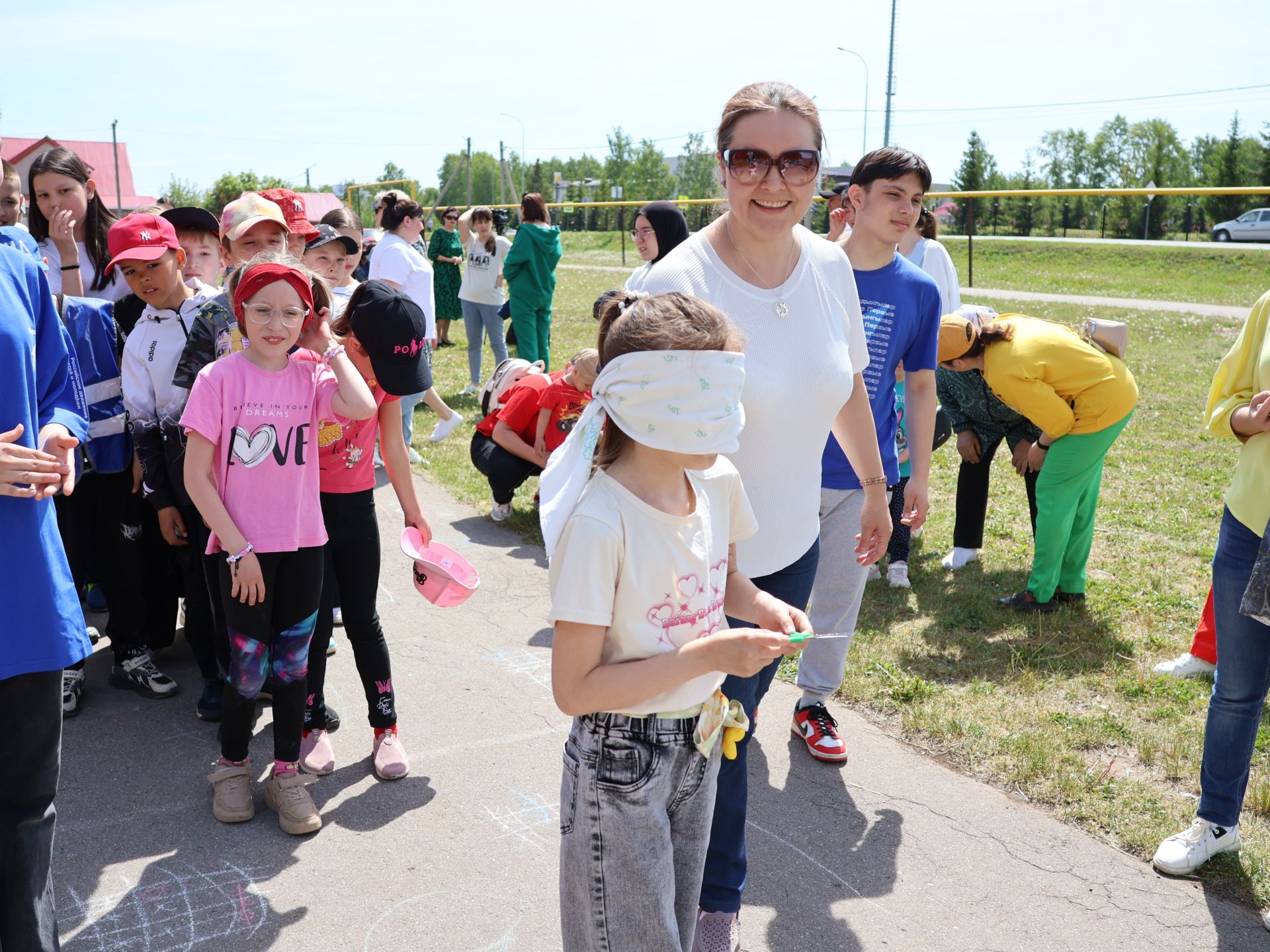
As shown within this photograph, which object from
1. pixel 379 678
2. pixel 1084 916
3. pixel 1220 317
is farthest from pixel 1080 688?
pixel 1220 317

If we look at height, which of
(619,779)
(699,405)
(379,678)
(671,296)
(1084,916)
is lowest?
(1084,916)

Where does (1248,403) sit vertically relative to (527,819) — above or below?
above

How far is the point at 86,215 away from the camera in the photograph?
4523mm

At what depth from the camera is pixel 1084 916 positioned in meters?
2.88

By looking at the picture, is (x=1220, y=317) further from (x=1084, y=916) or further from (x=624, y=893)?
(x=624, y=893)

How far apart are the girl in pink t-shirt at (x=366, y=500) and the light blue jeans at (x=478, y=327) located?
24.7 feet

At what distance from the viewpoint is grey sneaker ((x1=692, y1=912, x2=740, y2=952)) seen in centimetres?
260

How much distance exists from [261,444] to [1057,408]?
12.2 ft

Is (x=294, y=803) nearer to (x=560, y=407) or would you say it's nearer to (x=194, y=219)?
(x=194, y=219)

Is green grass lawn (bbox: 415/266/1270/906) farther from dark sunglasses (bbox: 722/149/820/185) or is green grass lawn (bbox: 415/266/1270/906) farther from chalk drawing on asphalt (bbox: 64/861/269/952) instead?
chalk drawing on asphalt (bbox: 64/861/269/952)

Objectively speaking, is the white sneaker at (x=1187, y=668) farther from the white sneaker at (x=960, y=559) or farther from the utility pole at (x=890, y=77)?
the utility pole at (x=890, y=77)

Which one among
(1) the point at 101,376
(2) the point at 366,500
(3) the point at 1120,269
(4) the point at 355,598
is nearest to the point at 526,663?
(4) the point at 355,598

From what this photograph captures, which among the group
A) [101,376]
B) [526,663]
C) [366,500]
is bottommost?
[526,663]

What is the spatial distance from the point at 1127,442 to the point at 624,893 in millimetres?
8039
